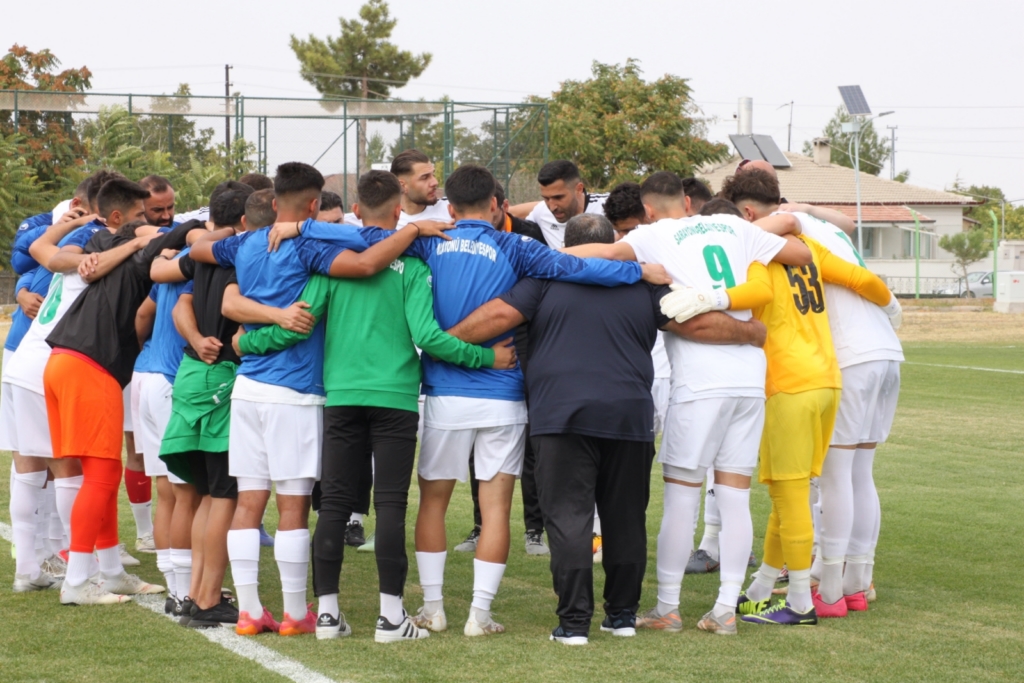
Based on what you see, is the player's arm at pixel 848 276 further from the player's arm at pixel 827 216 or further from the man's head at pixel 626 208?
the man's head at pixel 626 208

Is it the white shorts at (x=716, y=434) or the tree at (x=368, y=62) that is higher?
the tree at (x=368, y=62)

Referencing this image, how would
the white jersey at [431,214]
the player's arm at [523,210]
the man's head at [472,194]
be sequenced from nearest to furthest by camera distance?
the man's head at [472,194]
the white jersey at [431,214]
the player's arm at [523,210]

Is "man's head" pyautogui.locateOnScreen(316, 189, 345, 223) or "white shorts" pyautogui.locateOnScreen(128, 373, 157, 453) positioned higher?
"man's head" pyautogui.locateOnScreen(316, 189, 345, 223)

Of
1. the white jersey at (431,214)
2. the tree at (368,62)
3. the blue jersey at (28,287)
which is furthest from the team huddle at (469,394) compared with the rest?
the tree at (368,62)

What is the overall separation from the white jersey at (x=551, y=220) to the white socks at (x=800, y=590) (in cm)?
316

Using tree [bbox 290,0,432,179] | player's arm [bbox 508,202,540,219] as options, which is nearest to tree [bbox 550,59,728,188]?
tree [bbox 290,0,432,179]

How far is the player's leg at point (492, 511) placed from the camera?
525cm

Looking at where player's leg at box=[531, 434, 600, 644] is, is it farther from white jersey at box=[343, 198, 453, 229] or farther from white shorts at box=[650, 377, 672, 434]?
white jersey at box=[343, 198, 453, 229]

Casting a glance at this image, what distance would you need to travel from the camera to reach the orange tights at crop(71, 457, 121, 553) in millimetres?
5766

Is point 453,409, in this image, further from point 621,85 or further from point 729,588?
point 621,85

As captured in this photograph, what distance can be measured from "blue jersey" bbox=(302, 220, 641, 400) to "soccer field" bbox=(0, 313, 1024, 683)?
117cm

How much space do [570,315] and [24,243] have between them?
3716mm

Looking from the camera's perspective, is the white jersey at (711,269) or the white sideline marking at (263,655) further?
the white jersey at (711,269)

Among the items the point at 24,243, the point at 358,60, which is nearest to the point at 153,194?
the point at 24,243
